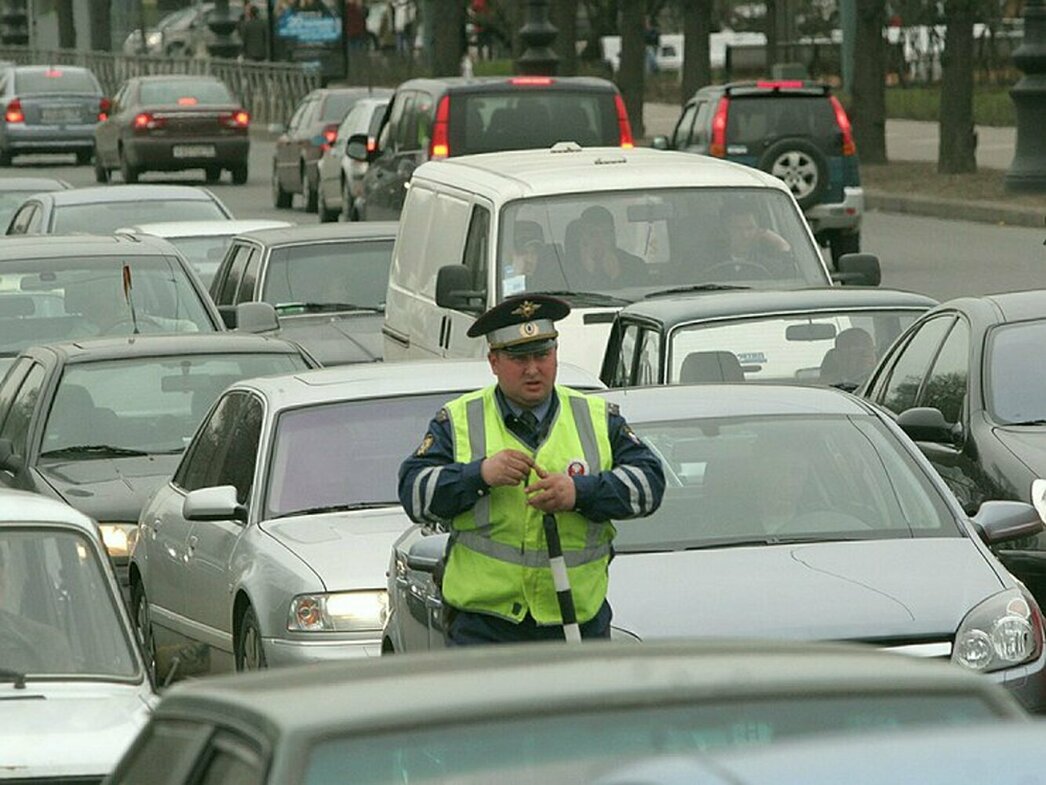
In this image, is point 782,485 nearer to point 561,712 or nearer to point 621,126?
point 561,712

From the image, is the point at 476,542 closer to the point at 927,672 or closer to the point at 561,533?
the point at 561,533

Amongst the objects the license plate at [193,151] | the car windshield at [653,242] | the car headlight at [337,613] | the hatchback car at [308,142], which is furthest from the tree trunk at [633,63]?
the car headlight at [337,613]

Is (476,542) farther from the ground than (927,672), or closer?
closer

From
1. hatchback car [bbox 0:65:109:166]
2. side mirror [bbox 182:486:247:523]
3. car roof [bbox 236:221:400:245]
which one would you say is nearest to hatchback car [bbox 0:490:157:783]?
side mirror [bbox 182:486:247:523]

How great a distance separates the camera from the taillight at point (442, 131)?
2230cm

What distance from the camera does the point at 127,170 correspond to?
146 feet

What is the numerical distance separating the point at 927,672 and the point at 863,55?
35604 millimetres

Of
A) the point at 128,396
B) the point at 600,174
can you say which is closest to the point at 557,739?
the point at 128,396

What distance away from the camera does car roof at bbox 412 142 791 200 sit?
1462cm

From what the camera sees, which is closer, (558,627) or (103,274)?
(558,627)

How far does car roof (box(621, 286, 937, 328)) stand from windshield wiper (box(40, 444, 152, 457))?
233 cm

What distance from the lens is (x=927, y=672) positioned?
13.8ft

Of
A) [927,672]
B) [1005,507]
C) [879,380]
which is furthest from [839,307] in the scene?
[927,672]

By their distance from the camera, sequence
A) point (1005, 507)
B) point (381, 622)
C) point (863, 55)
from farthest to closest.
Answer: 1. point (863, 55)
2. point (381, 622)
3. point (1005, 507)
